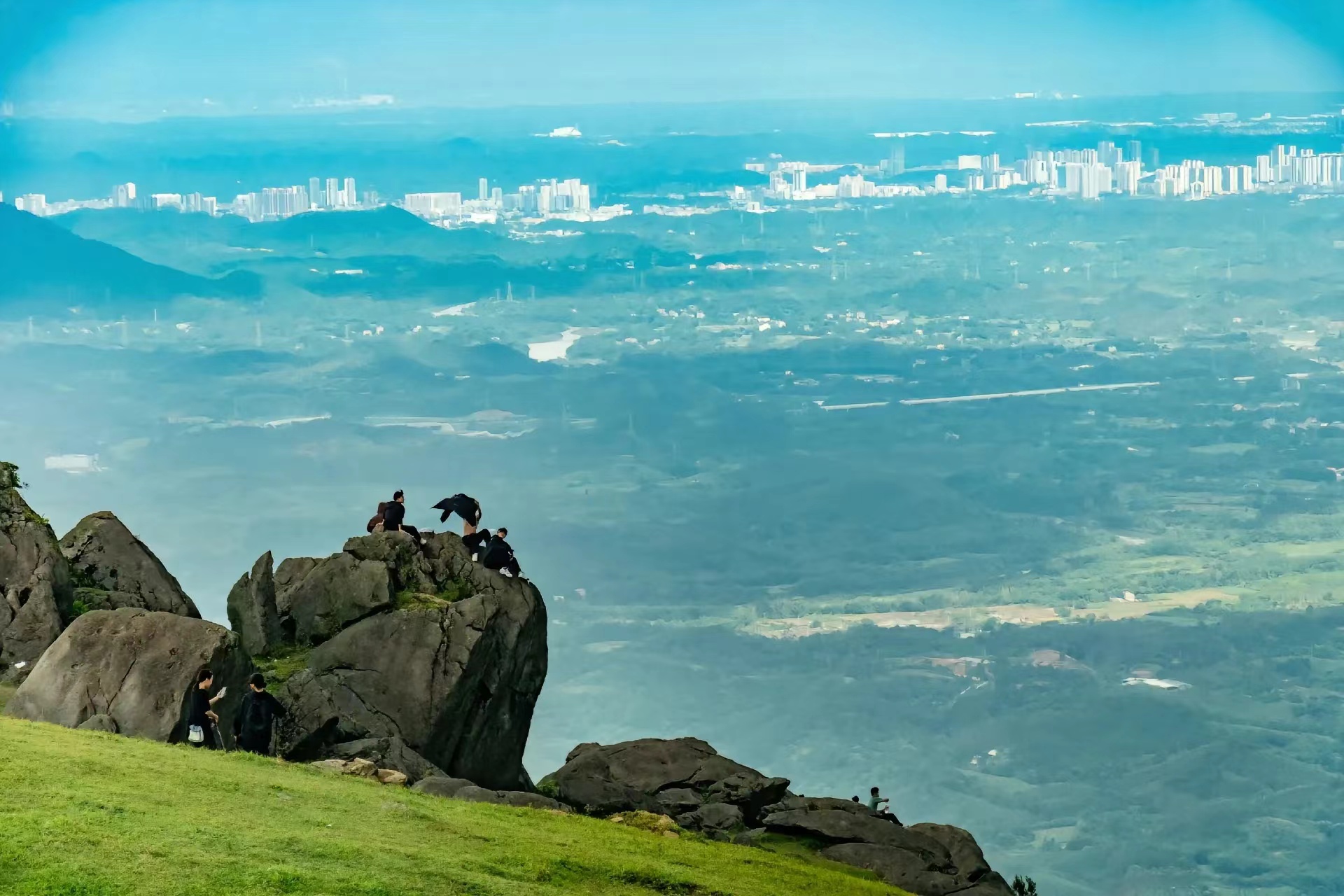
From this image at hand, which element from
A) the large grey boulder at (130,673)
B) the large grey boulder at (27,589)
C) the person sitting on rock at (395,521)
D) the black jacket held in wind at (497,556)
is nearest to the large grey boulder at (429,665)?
the black jacket held in wind at (497,556)

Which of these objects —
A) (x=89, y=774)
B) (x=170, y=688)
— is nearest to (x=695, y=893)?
(x=89, y=774)

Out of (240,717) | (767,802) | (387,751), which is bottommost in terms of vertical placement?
(767,802)

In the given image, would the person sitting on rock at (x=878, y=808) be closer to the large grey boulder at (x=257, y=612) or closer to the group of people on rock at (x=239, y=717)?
the large grey boulder at (x=257, y=612)

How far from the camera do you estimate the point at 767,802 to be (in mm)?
54438

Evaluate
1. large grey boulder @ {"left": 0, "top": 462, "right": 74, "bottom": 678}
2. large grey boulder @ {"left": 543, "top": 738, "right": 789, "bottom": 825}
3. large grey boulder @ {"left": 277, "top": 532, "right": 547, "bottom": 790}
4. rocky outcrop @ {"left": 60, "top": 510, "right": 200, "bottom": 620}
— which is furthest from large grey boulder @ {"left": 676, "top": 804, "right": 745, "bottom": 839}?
large grey boulder @ {"left": 0, "top": 462, "right": 74, "bottom": 678}

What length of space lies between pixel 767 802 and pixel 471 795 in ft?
54.4

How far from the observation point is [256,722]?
130ft

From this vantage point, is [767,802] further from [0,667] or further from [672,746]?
[0,667]

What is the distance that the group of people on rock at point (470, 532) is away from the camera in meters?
53.3

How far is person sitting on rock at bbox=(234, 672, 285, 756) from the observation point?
130ft

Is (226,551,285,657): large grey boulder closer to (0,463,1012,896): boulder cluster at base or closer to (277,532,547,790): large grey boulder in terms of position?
(0,463,1012,896): boulder cluster at base

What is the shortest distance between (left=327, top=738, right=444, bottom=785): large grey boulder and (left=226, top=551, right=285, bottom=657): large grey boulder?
660cm

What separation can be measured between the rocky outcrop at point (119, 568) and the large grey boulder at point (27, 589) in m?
2.03

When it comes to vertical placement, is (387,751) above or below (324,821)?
below
